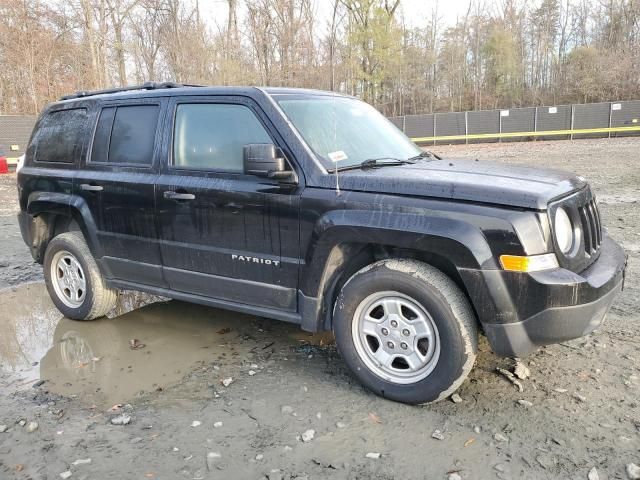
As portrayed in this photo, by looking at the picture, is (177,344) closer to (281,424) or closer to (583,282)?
(281,424)

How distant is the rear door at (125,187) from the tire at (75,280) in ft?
0.65

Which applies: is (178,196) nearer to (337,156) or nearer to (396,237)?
(337,156)

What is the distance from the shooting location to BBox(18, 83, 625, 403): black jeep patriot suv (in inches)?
115

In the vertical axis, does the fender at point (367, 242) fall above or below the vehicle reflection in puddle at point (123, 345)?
above

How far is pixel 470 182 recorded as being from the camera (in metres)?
3.10

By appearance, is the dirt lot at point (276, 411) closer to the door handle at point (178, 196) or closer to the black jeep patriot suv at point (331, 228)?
the black jeep patriot suv at point (331, 228)

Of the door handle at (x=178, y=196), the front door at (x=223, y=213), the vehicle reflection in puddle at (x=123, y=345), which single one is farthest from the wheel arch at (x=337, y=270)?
the door handle at (x=178, y=196)

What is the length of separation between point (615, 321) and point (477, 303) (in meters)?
2.05

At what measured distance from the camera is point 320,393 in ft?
11.4

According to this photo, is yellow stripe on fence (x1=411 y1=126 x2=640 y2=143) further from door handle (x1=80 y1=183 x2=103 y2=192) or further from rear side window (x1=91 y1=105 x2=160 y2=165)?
door handle (x1=80 y1=183 x2=103 y2=192)

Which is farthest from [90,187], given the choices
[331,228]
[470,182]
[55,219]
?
[470,182]

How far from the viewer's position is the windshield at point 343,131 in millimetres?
3668

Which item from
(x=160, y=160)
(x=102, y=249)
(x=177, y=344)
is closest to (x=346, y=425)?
(x=177, y=344)

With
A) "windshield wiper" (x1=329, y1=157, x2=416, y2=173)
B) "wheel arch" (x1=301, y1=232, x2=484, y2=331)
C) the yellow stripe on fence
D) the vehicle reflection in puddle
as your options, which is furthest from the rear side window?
the yellow stripe on fence
